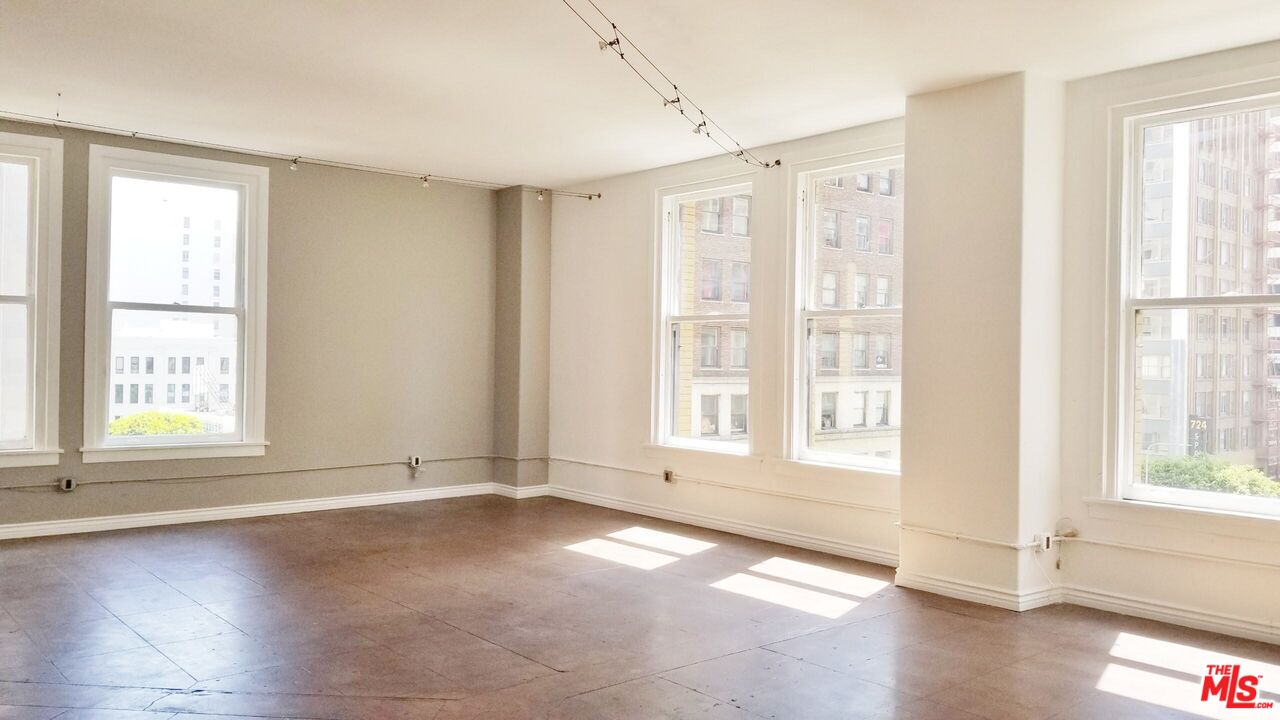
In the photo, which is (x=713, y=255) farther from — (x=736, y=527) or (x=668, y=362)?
(x=736, y=527)

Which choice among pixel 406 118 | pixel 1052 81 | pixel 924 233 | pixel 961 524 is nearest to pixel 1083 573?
pixel 961 524

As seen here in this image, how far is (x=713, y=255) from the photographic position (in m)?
7.04

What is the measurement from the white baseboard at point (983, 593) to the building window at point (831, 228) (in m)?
2.21

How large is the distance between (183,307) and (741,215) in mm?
4129

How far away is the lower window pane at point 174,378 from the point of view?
658cm

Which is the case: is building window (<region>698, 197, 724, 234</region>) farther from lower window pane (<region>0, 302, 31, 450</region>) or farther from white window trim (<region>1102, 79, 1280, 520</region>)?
lower window pane (<region>0, 302, 31, 450</region>)

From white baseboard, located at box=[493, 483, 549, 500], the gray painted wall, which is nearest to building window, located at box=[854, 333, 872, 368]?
white baseboard, located at box=[493, 483, 549, 500]

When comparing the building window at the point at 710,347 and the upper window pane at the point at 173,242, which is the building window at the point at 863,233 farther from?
the upper window pane at the point at 173,242

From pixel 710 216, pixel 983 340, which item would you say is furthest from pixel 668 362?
pixel 983 340

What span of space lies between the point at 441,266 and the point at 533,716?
18.0 ft

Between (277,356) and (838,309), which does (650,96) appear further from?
(277,356)

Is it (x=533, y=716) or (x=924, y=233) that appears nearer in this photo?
(x=533, y=716)

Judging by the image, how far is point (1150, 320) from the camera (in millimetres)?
4703

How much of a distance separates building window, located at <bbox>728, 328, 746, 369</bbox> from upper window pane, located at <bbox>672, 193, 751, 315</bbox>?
0.51ft
